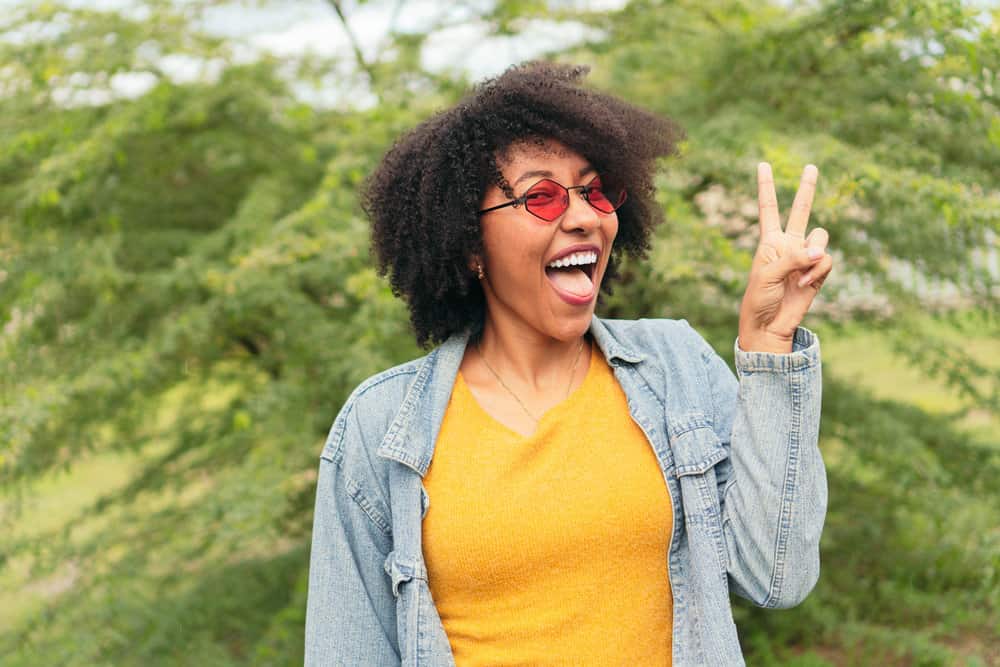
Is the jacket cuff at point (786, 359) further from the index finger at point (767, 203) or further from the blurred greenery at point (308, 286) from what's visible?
the blurred greenery at point (308, 286)

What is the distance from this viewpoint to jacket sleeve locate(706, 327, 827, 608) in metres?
1.58

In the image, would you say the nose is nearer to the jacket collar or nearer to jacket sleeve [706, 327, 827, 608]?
the jacket collar

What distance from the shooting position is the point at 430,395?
1.83 m

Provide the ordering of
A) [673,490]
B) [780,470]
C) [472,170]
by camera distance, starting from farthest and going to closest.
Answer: [472,170] → [673,490] → [780,470]

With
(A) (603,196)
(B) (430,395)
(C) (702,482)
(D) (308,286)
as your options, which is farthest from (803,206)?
(D) (308,286)

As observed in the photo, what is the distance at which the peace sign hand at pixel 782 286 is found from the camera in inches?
62.0

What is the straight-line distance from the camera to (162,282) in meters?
3.69

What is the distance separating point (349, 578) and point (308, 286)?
2.38m

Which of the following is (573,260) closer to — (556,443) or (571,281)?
(571,281)

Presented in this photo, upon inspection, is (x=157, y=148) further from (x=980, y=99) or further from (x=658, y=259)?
(x=980, y=99)

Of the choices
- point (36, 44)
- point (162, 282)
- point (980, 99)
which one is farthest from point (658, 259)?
point (36, 44)

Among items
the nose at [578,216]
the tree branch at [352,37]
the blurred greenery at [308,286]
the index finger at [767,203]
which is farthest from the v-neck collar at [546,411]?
the tree branch at [352,37]

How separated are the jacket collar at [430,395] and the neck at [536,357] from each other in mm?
61

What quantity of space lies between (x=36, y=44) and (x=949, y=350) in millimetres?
3796
